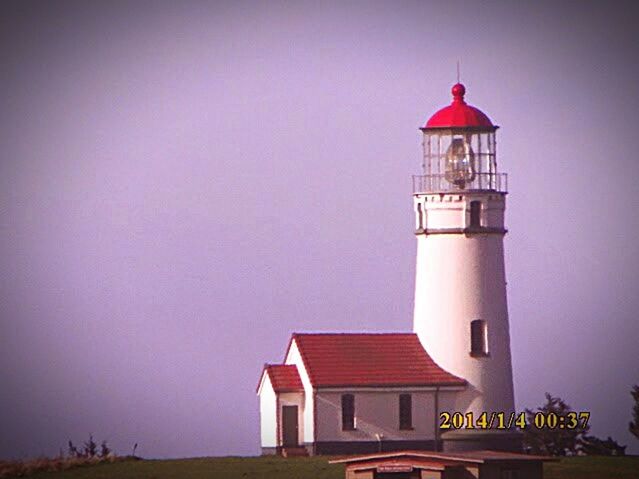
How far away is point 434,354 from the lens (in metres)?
59.2

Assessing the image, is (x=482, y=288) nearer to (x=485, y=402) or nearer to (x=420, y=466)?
(x=485, y=402)

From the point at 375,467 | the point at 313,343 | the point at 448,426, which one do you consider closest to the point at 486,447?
the point at 448,426

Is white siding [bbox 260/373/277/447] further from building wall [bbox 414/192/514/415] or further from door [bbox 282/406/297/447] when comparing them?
building wall [bbox 414/192/514/415]

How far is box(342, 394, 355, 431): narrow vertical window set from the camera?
5781cm

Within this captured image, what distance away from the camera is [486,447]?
191 ft

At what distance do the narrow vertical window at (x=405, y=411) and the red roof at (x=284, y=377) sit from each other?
102 inches

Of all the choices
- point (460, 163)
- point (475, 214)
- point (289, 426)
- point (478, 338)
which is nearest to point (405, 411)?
point (478, 338)

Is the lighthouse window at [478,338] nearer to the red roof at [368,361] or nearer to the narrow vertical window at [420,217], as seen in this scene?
the red roof at [368,361]

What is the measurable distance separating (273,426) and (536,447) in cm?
693

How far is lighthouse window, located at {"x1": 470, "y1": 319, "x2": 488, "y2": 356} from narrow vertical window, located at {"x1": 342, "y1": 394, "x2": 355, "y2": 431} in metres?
3.53

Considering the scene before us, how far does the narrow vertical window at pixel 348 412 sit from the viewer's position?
57.8m

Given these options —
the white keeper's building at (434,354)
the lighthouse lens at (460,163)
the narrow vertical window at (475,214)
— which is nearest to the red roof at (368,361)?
the white keeper's building at (434,354)

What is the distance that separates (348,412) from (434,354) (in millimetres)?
2972

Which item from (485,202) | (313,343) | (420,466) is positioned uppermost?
(485,202)
